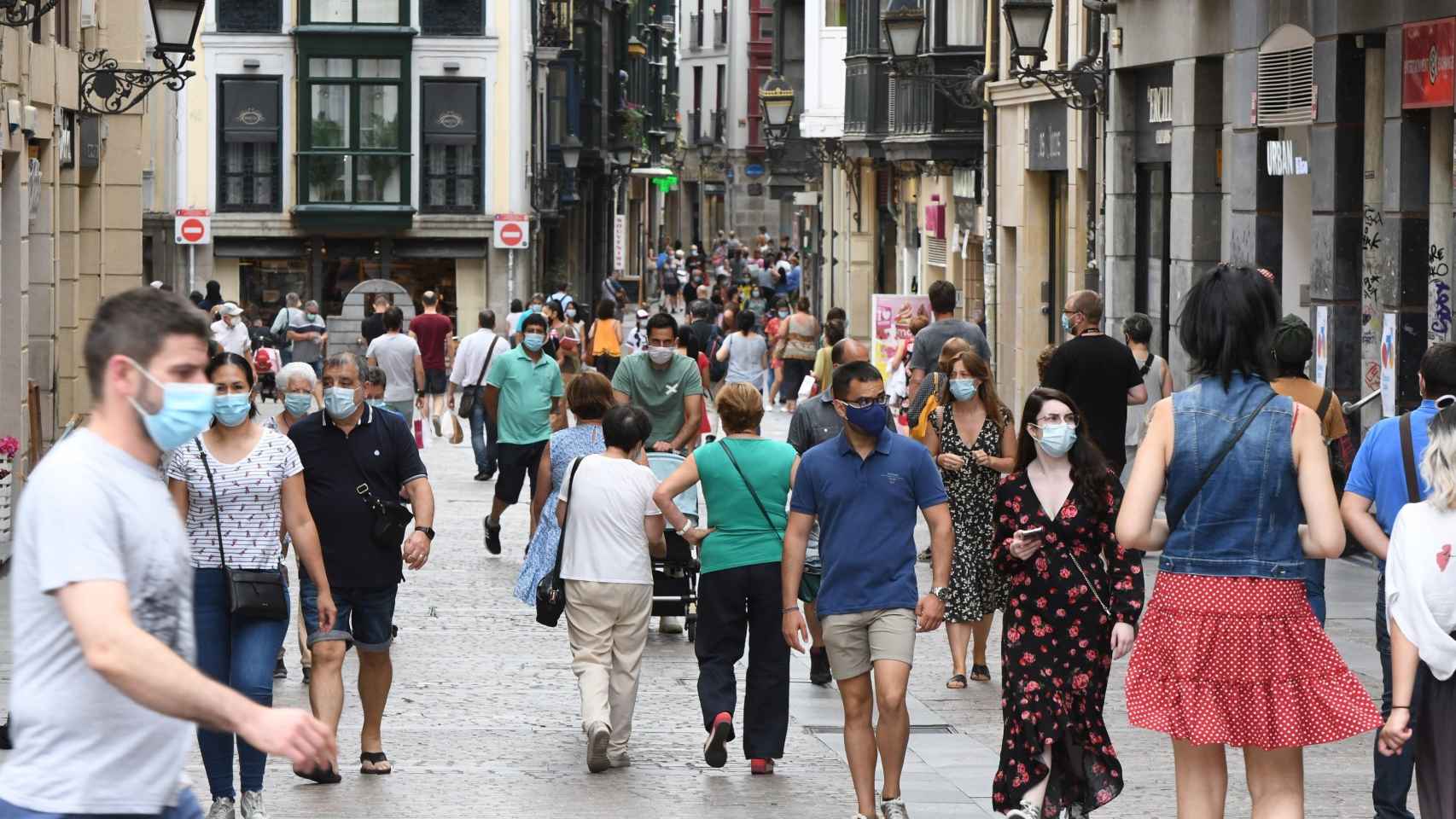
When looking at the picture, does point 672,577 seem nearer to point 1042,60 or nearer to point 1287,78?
point 1287,78

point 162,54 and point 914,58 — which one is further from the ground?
point 914,58

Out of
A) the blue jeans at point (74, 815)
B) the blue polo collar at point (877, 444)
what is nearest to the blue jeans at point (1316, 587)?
the blue polo collar at point (877, 444)

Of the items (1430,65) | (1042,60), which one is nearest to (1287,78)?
(1430,65)

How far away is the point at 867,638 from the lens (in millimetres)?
8617

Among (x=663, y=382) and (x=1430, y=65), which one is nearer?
(x=663, y=382)

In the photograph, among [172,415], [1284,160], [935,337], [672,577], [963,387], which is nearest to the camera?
[172,415]

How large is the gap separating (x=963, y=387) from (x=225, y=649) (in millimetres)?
4317

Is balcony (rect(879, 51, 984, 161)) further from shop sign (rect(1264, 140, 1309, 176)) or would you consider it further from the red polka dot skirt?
the red polka dot skirt

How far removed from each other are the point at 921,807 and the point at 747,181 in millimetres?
90813

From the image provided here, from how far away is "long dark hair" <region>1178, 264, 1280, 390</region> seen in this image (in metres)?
6.66

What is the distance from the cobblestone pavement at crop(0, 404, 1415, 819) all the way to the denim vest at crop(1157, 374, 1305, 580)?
2.49m

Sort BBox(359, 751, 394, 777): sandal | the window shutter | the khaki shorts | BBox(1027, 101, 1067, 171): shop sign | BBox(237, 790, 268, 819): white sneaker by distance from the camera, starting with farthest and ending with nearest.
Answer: BBox(1027, 101, 1067, 171): shop sign, the window shutter, BBox(359, 751, 394, 777): sandal, the khaki shorts, BBox(237, 790, 268, 819): white sneaker

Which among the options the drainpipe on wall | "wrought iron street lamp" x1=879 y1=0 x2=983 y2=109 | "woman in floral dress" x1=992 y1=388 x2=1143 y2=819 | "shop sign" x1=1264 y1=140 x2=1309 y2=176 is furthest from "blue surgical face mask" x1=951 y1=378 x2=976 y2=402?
the drainpipe on wall

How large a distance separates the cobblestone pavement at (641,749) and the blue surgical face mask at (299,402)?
56.0 inches
